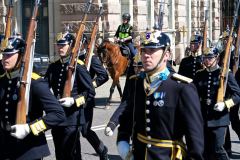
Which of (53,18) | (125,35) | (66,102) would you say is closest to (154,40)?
(66,102)

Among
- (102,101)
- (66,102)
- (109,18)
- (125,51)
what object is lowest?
(102,101)

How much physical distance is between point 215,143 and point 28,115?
2.82 m

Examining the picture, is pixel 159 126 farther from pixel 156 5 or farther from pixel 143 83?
pixel 156 5

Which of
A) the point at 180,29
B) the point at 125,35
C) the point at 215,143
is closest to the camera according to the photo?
the point at 215,143

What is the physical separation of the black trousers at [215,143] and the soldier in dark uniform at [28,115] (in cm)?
261

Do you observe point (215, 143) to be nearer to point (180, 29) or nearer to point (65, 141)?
point (65, 141)

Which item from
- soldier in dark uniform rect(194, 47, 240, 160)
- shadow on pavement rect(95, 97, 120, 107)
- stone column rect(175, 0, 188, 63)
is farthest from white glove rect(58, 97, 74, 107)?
stone column rect(175, 0, 188, 63)

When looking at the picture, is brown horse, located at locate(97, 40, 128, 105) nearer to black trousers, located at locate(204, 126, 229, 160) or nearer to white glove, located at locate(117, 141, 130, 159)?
black trousers, located at locate(204, 126, 229, 160)

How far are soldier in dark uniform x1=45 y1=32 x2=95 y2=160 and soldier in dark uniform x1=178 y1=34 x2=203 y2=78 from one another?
1808 mm

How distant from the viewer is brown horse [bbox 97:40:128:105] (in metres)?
15.2

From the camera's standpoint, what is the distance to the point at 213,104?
7.66m

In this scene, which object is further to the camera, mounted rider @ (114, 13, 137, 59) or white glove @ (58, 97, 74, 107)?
mounted rider @ (114, 13, 137, 59)

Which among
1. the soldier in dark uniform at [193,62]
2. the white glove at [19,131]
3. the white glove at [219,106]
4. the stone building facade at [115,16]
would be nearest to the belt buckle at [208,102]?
the white glove at [219,106]

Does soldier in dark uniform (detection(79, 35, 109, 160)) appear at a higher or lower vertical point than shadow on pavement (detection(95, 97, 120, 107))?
higher
